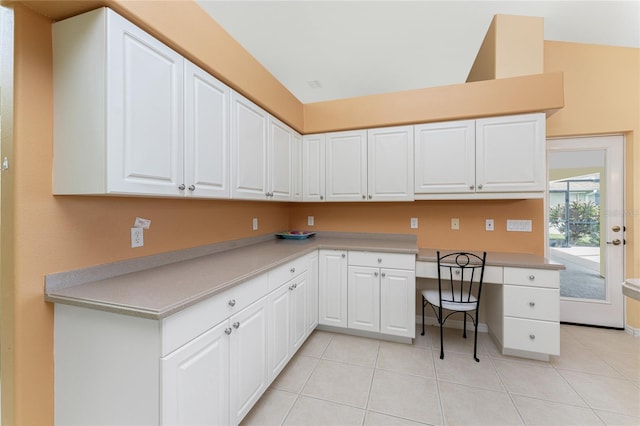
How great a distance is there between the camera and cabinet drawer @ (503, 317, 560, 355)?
→ 2.13m

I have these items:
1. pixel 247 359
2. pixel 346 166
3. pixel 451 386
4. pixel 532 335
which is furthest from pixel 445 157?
pixel 247 359

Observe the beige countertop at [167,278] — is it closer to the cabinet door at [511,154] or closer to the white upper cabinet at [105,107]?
the white upper cabinet at [105,107]

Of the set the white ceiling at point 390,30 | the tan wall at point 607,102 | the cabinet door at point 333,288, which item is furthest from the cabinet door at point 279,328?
the tan wall at point 607,102

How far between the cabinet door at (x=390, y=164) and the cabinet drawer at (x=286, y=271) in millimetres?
1084

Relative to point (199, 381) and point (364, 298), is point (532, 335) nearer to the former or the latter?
point (364, 298)

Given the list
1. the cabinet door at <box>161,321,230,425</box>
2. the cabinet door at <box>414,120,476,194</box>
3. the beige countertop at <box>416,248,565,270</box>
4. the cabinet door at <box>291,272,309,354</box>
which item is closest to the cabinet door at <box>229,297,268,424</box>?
the cabinet door at <box>161,321,230,425</box>

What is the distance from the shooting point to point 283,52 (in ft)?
9.56

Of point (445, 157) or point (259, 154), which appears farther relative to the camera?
point (445, 157)

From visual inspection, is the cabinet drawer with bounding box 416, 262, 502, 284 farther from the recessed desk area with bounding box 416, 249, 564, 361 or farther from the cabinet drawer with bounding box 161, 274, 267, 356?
the cabinet drawer with bounding box 161, 274, 267, 356

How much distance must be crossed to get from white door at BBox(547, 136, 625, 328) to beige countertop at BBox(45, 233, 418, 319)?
3050 mm

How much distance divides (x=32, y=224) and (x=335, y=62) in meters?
3.06

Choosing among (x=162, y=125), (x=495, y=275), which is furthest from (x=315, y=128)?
(x=495, y=275)

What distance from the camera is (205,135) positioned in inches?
64.7

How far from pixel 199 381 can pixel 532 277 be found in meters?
2.57
